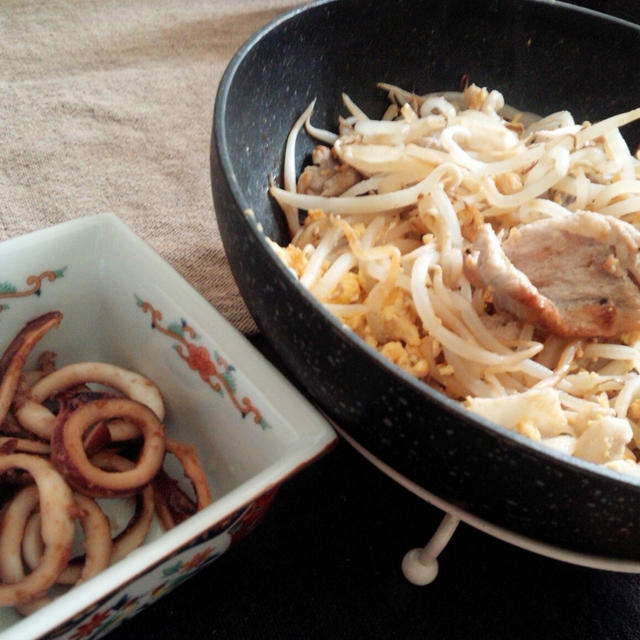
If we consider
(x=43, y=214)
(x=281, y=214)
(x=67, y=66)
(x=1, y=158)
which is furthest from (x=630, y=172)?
(x=67, y=66)

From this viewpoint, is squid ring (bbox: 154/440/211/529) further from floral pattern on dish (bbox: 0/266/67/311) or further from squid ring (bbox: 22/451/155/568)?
floral pattern on dish (bbox: 0/266/67/311)

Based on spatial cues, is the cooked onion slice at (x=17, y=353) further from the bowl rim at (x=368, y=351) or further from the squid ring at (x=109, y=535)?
the bowl rim at (x=368, y=351)

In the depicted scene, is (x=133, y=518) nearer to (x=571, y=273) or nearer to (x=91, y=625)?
(x=91, y=625)

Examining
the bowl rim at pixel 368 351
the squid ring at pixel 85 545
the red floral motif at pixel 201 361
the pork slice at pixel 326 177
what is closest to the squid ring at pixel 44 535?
the squid ring at pixel 85 545

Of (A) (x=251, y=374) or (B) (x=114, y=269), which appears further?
(B) (x=114, y=269)

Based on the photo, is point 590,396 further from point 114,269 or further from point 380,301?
point 114,269

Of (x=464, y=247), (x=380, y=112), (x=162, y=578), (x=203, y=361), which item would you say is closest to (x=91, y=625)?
(x=162, y=578)
